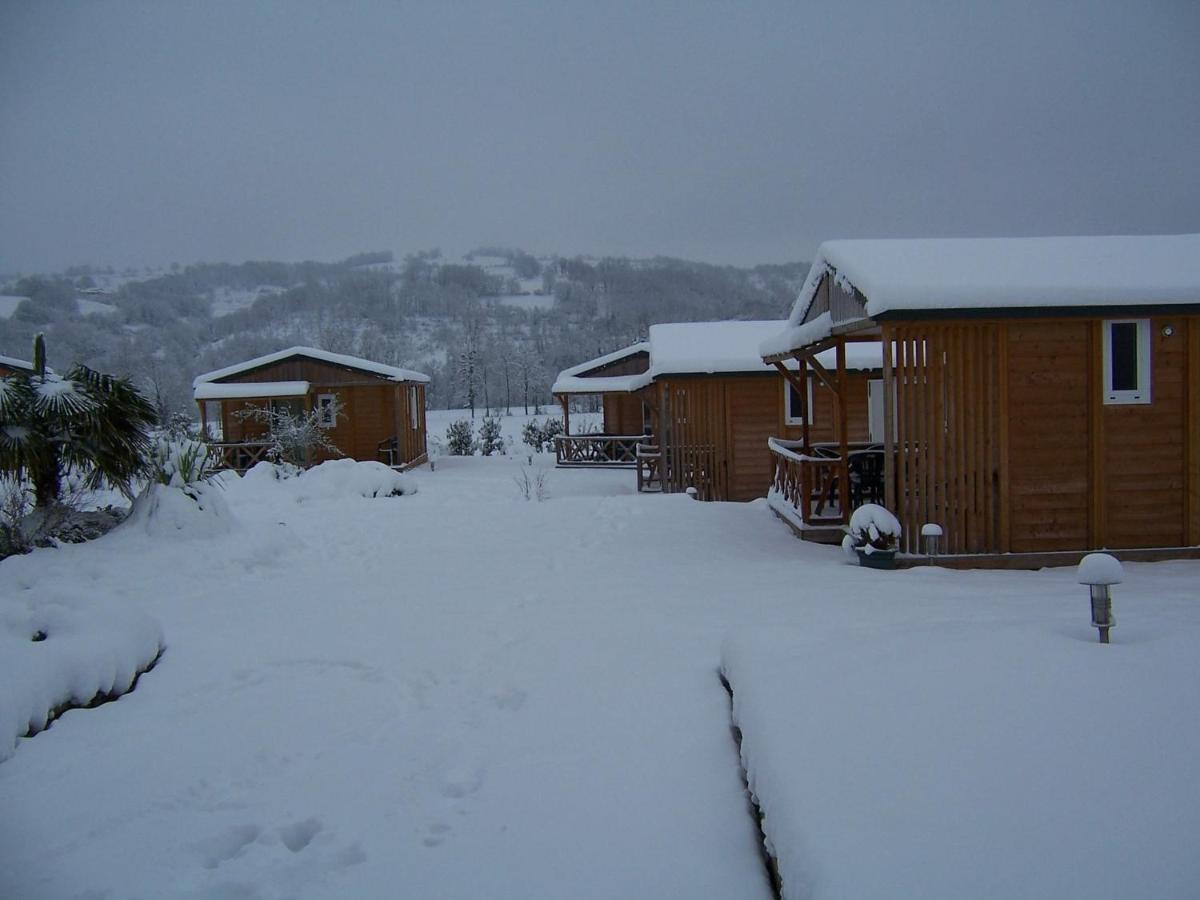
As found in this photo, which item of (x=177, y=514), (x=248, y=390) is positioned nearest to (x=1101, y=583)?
(x=177, y=514)

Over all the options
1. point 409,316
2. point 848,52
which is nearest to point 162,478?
point 848,52

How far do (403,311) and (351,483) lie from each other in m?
94.2

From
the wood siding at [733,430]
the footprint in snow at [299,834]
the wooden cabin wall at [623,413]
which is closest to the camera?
the footprint in snow at [299,834]

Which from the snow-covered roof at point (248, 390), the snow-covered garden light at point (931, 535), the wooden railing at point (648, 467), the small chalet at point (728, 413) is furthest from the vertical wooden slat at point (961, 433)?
the snow-covered roof at point (248, 390)

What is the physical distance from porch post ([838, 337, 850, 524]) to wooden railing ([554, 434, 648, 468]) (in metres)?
14.5

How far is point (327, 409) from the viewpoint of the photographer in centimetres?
2272

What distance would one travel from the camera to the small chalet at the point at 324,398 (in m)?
21.7

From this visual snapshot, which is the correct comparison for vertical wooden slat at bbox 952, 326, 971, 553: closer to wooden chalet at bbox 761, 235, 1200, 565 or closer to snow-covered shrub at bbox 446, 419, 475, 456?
wooden chalet at bbox 761, 235, 1200, 565

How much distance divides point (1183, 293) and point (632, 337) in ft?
222

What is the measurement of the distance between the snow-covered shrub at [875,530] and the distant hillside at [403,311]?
45.3 metres

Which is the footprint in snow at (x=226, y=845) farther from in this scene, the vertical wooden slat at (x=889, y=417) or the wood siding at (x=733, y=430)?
the wood siding at (x=733, y=430)

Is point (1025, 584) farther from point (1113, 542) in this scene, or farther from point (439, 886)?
point (439, 886)

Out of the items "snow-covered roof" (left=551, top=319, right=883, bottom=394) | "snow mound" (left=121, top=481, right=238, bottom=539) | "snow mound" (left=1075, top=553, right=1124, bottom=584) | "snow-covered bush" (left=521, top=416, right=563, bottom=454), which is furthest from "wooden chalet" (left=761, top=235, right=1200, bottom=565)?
"snow-covered bush" (left=521, top=416, right=563, bottom=454)

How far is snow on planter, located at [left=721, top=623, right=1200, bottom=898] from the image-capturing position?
78.8 inches
